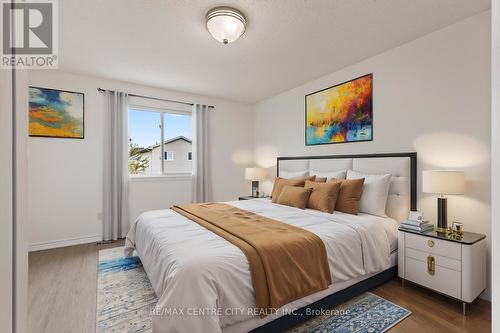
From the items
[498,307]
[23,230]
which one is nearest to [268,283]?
[498,307]

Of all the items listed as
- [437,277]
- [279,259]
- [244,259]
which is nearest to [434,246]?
[437,277]

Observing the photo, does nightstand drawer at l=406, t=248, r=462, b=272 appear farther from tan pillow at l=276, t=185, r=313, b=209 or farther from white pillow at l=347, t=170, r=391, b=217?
tan pillow at l=276, t=185, r=313, b=209

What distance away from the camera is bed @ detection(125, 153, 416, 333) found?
137 centimetres

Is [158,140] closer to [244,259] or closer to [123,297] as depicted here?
[123,297]

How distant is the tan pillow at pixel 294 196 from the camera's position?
3018 millimetres

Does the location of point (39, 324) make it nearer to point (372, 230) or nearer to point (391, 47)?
point (372, 230)

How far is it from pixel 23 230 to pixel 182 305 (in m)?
1.14

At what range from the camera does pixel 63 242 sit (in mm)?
3529

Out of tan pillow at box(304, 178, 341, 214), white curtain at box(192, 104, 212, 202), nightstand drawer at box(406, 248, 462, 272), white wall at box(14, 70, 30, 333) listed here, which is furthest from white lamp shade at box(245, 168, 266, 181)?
white wall at box(14, 70, 30, 333)

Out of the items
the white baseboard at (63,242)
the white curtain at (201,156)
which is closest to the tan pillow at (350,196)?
the white curtain at (201,156)

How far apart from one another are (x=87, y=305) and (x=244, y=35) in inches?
117

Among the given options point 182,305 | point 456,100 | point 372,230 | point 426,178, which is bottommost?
point 182,305

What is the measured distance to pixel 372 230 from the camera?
2287 mm

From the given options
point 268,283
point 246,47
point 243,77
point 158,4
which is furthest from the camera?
point 243,77
